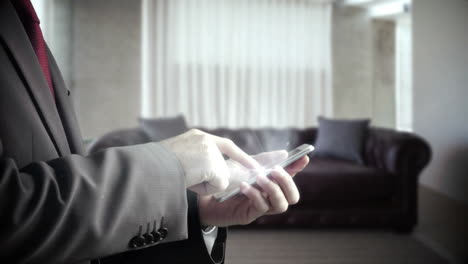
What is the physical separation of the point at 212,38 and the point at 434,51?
2.95 meters

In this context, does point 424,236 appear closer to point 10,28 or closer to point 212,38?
point 10,28

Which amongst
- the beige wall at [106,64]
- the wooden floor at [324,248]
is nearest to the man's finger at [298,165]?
the wooden floor at [324,248]

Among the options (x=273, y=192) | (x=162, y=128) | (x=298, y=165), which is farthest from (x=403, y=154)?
(x=273, y=192)

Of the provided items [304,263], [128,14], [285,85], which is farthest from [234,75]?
[304,263]

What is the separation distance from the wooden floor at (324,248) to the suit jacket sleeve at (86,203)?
6.40ft

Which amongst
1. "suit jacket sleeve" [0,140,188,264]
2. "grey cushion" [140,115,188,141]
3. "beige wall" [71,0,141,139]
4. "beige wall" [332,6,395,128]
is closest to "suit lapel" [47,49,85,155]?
"suit jacket sleeve" [0,140,188,264]

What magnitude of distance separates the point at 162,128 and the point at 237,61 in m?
2.36

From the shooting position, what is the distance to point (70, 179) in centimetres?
47

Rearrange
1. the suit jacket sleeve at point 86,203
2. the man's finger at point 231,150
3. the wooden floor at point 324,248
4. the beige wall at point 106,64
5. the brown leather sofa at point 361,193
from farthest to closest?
the beige wall at point 106,64 → the brown leather sofa at point 361,193 → the wooden floor at point 324,248 → the man's finger at point 231,150 → the suit jacket sleeve at point 86,203

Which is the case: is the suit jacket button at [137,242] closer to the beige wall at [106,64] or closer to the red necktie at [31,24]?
the red necktie at [31,24]

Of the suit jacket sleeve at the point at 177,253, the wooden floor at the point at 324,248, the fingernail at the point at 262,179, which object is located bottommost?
the wooden floor at the point at 324,248

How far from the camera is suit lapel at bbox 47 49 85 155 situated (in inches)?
26.9

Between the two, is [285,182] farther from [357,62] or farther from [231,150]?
[357,62]

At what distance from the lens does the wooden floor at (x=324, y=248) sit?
2.44 m
